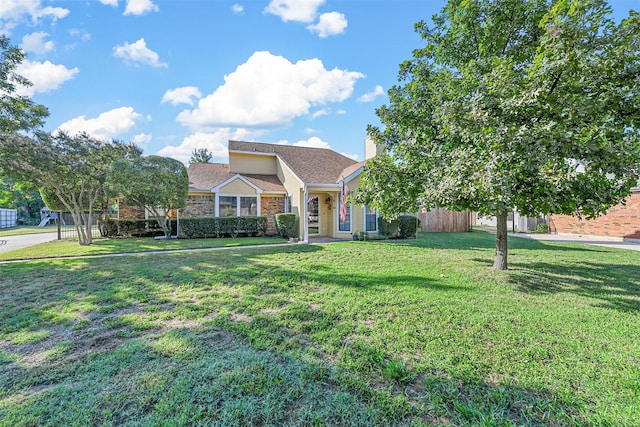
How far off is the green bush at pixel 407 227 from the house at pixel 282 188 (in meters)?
1.44

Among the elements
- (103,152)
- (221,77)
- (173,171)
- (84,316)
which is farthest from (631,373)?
(103,152)

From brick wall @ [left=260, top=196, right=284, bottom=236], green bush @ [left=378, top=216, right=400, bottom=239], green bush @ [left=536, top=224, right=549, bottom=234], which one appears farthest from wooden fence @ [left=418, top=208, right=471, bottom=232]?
brick wall @ [left=260, top=196, right=284, bottom=236]

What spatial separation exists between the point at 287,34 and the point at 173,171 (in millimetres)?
8467

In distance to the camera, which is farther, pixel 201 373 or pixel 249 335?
pixel 249 335

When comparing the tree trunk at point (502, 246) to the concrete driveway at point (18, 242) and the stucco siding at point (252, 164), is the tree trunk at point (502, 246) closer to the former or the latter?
the stucco siding at point (252, 164)

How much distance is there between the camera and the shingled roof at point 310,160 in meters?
16.1

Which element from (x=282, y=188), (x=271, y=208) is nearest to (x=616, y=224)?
(x=282, y=188)

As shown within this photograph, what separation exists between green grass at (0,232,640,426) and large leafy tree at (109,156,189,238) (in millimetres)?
7251

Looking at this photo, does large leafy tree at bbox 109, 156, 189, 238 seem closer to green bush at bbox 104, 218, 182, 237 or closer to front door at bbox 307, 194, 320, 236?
green bush at bbox 104, 218, 182, 237

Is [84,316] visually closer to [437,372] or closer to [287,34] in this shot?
[437,372]

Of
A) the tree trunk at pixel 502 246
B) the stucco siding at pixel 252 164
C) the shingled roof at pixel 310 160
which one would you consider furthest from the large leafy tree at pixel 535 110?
the stucco siding at pixel 252 164

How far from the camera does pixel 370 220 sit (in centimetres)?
1563

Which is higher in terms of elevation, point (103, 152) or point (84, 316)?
point (103, 152)

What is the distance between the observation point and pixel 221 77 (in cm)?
1313
